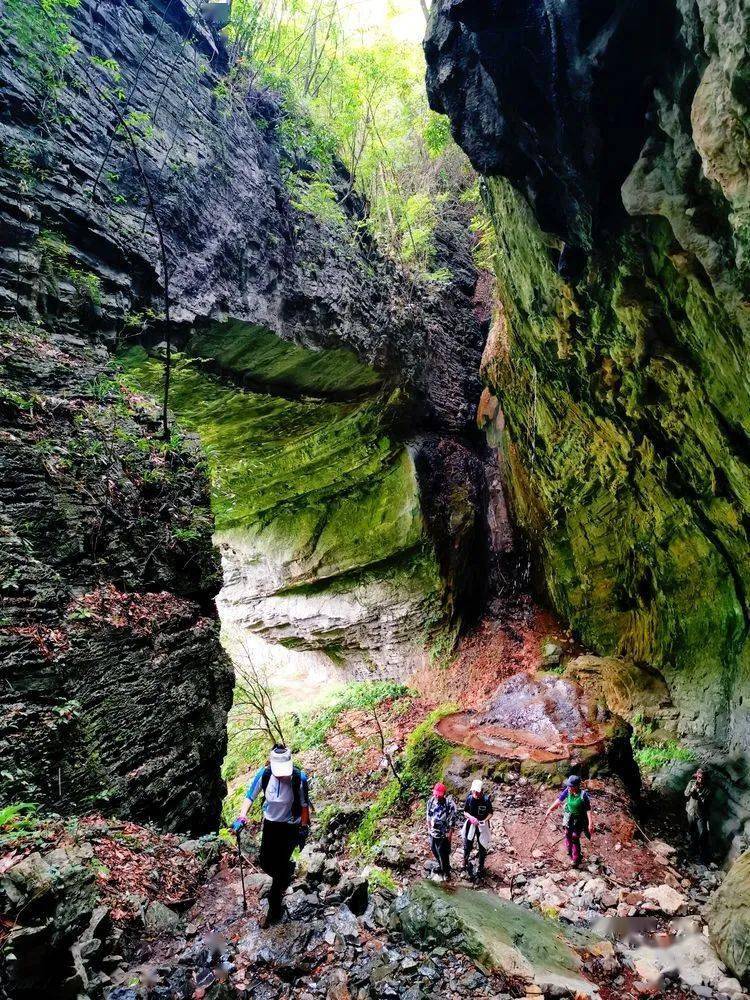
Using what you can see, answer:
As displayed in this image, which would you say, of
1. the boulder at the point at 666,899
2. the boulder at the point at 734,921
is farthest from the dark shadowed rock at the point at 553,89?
the boulder at the point at 666,899

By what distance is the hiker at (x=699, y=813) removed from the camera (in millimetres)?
7000

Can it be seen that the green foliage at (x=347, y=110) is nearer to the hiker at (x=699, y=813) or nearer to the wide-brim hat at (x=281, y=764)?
the wide-brim hat at (x=281, y=764)

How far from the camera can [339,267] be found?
1112 centimetres

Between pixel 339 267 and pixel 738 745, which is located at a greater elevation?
pixel 339 267

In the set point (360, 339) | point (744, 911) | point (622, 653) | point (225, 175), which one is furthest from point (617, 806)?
point (225, 175)

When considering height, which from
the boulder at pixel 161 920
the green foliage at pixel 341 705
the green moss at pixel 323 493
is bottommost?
the green foliage at pixel 341 705

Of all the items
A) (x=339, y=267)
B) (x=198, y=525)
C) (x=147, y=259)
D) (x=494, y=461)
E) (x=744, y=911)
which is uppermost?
(x=339, y=267)

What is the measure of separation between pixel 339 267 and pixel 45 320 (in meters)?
6.62

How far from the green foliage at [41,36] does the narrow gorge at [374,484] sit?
0.05 meters

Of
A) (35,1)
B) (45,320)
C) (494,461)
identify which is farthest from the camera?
(494,461)

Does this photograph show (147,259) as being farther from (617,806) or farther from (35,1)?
(617,806)

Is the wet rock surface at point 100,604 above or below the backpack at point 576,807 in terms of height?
above

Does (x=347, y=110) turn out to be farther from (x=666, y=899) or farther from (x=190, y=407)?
(x=666, y=899)

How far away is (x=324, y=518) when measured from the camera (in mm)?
15328
